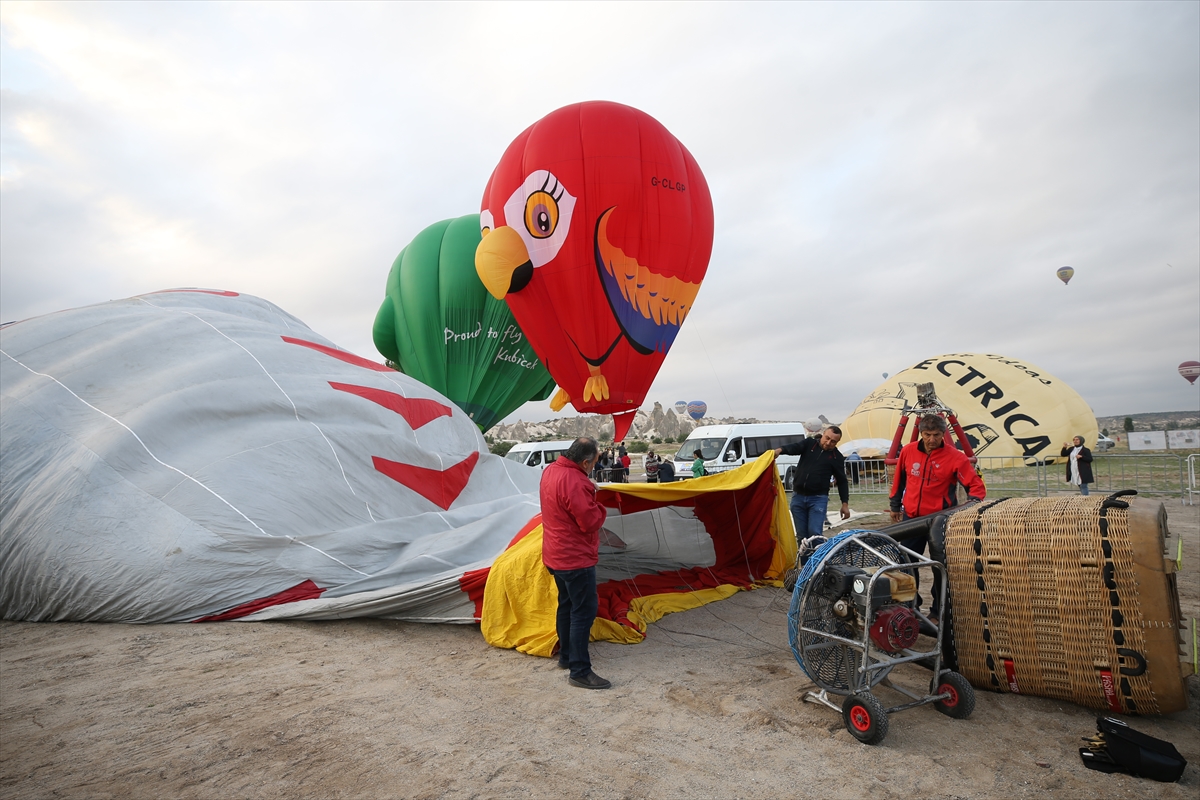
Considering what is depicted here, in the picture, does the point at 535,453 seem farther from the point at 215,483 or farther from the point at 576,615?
the point at 576,615

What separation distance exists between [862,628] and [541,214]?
884 centimetres

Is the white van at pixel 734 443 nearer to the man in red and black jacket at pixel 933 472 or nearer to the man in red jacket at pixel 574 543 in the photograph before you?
the man in red and black jacket at pixel 933 472

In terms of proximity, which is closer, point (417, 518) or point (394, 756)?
point (394, 756)

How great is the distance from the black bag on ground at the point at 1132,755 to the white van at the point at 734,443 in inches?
523

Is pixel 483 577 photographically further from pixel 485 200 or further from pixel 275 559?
pixel 485 200

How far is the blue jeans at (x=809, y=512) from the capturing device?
6.05 m

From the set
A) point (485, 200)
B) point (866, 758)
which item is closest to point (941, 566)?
point (866, 758)

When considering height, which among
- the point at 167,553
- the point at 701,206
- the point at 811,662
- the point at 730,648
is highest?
the point at 701,206

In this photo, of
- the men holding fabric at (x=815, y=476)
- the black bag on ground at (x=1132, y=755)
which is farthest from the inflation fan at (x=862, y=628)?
the men holding fabric at (x=815, y=476)

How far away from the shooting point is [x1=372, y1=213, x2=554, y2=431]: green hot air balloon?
14.7 meters

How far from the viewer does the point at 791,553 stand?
625 cm

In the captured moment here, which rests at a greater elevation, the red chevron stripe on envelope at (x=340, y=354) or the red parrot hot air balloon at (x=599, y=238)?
the red parrot hot air balloon at (x=599, y=238)

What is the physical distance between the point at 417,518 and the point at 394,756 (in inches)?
157

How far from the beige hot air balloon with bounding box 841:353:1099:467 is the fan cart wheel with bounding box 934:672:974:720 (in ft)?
55.8
